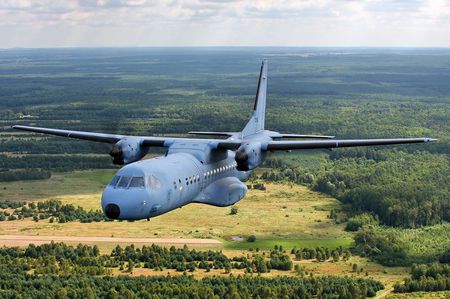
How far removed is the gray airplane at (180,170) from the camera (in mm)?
45531

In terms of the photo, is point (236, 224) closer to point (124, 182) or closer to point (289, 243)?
point (289, 243)

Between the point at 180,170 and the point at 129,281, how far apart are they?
42611 millimetres

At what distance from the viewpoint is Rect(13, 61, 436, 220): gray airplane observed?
4553cm

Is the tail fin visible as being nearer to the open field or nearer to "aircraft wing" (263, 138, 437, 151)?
"aircraft wing" (263, 138, 437, 151)

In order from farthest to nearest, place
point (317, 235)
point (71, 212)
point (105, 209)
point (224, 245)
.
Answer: point (71, 212)
point (317, 235)
point (224, 245)
point (105, 209)

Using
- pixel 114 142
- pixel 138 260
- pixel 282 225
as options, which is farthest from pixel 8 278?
pixel 282 225

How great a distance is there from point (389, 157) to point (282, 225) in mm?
73099

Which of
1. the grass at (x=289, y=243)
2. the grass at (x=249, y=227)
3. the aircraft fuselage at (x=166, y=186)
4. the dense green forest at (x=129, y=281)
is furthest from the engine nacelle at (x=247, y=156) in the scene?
the grass at (x=289, y=243)

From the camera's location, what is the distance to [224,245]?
10962 cm

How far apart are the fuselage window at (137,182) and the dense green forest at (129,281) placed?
39.1m

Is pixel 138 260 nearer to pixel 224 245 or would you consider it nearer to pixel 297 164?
pixel 224 245

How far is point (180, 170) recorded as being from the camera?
50.3 m

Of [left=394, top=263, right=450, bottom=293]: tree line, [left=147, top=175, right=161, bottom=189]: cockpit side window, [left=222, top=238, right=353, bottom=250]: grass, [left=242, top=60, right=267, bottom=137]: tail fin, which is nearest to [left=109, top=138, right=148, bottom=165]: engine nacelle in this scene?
[left=147, top=175, right=161, bottom=189]: cockpit side window

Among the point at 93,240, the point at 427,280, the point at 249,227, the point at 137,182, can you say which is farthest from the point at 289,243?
the point at 137,182
